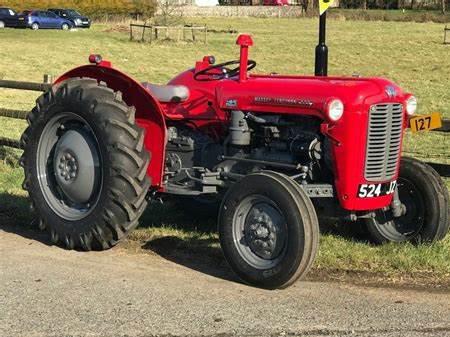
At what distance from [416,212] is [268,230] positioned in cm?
161

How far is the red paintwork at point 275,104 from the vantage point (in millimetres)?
5207

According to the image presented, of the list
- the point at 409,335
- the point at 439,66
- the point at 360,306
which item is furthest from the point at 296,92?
the point at 439,66

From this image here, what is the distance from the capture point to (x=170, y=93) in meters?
6.10

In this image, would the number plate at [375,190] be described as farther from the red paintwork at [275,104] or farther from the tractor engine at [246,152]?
the tractor engine at [246,152]

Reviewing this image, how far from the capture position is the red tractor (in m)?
5.18

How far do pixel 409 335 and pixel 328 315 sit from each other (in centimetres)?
54

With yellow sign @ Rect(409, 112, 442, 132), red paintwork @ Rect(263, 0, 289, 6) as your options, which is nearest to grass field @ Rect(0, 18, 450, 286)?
yellow sign @ Rect(409, 112, 442, 132)

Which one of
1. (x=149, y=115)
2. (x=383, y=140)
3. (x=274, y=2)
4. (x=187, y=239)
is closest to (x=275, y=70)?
(x=187, y=239)

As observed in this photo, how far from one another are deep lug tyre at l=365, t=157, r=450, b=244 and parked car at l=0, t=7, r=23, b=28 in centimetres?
4782

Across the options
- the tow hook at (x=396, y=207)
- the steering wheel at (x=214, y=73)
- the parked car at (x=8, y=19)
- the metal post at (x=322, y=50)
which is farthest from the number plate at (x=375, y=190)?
the parked car at (x=8, y=19)

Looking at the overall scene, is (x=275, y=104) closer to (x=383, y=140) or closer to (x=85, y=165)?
(x=383, y=140)

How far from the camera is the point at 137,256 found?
600 cm

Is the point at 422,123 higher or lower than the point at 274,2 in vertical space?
lower

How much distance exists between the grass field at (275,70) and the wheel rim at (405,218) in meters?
0.20
